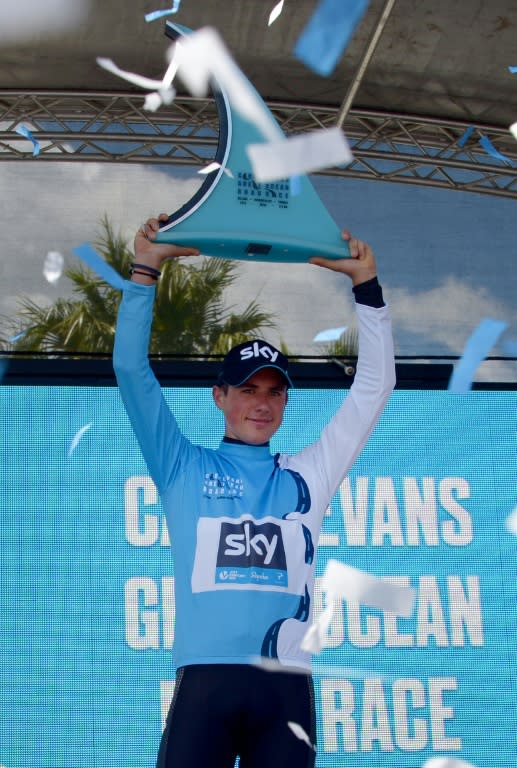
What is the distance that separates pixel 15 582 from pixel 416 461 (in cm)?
114

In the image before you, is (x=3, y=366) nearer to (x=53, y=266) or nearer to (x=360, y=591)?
(x=360, y=591)

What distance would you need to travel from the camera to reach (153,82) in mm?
6039

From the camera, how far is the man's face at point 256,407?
6.82 ft

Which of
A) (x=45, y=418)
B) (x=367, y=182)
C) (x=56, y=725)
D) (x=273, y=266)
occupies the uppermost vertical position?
(x=367, y=182)

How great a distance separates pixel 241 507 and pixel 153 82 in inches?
175

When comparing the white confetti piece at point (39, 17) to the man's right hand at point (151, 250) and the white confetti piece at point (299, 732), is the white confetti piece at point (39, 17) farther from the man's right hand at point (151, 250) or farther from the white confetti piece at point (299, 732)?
the white confetti piece at point (299, 732)

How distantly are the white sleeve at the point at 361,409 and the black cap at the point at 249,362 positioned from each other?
0.42 feet

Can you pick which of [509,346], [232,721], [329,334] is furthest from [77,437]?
[509,346]

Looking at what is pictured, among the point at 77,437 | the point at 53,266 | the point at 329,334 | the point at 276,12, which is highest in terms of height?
the point at 276,12

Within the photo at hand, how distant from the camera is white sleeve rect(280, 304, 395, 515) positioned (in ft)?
6.95

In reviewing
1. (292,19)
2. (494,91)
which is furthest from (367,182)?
(292,19)

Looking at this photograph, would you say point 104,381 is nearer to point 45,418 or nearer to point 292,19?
point 45,418

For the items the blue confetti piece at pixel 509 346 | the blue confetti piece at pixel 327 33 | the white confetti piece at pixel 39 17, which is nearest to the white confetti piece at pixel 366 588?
the blue confetti piece at pixel 327 33

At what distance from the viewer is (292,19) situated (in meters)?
5.44
